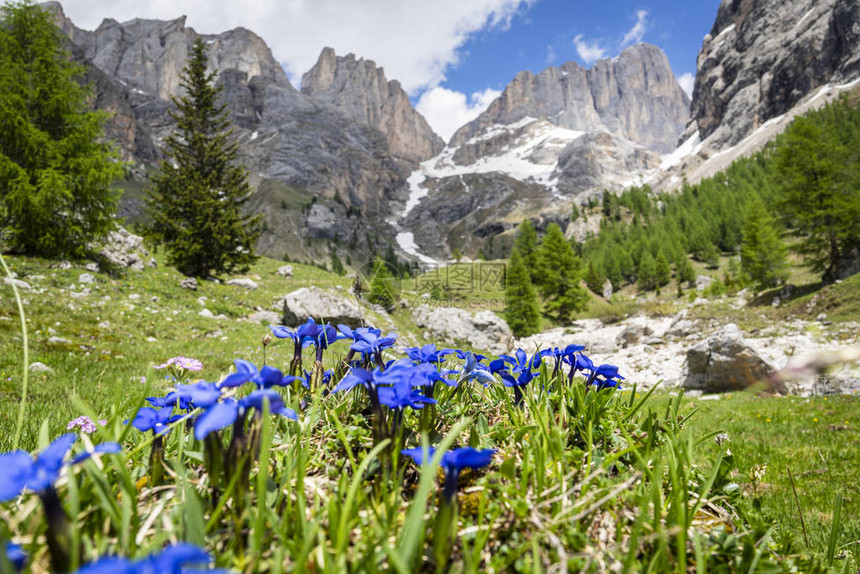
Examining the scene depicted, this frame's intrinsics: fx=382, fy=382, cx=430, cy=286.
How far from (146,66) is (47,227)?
24974cm

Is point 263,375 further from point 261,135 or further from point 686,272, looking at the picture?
point 261,135

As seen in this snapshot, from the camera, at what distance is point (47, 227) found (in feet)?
43.9

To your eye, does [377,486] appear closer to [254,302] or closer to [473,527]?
[473,527]

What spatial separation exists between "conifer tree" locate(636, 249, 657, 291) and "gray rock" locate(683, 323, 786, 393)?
2459 inches

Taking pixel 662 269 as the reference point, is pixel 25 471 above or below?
below

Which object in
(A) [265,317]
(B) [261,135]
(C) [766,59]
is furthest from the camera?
(B) [261,135]

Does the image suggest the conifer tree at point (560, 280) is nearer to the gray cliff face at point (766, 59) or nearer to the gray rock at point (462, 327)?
the gray rock at point (462, 327)

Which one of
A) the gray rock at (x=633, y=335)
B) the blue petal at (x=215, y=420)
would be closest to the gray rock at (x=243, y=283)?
the blue petal at (x=215, y=420)

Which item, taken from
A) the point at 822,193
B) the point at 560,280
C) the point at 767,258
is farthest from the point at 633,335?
the point at 767,258

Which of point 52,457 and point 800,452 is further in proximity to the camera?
point 800,452

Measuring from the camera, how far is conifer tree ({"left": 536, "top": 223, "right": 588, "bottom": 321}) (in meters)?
41.8

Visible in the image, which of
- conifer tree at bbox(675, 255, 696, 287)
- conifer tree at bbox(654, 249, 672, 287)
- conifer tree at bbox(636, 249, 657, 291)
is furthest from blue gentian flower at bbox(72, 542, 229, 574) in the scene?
conifer tree at bbox(636, 249, 657, 291)

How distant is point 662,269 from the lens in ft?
220

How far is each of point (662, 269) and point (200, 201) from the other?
70.7m
